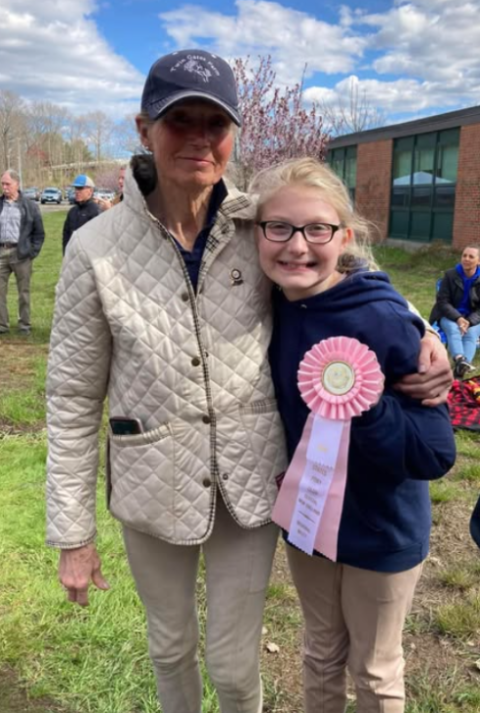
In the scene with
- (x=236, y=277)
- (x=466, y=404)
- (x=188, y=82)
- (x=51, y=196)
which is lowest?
(x=466, y=404)

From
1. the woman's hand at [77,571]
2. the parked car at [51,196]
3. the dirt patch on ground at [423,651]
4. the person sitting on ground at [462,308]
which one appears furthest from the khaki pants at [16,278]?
the parked car at [51,196]

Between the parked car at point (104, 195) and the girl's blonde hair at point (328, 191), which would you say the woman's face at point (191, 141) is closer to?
the girl's blonde hair at point (328, 191)

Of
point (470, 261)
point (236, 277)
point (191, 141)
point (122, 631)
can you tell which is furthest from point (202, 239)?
point (470, 261)

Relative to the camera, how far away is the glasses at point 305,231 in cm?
156

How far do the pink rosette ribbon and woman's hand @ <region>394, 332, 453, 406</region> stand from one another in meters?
0.09

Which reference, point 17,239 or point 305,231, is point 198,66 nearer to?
point 305,231

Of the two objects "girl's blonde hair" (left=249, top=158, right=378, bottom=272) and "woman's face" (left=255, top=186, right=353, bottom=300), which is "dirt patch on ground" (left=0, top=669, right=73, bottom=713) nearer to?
"woman's face" (left=255, top=186, right=353, bottom=300)

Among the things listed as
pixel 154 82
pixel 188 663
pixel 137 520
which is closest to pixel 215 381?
pixel 137 520

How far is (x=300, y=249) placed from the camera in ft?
5.08

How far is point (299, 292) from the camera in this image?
161cm

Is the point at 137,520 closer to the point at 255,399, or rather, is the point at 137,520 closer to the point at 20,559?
the point at 255,399

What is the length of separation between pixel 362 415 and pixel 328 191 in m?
0.57

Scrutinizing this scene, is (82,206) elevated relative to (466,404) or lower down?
elevated

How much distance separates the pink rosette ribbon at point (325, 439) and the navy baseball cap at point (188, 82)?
0.63 metres
